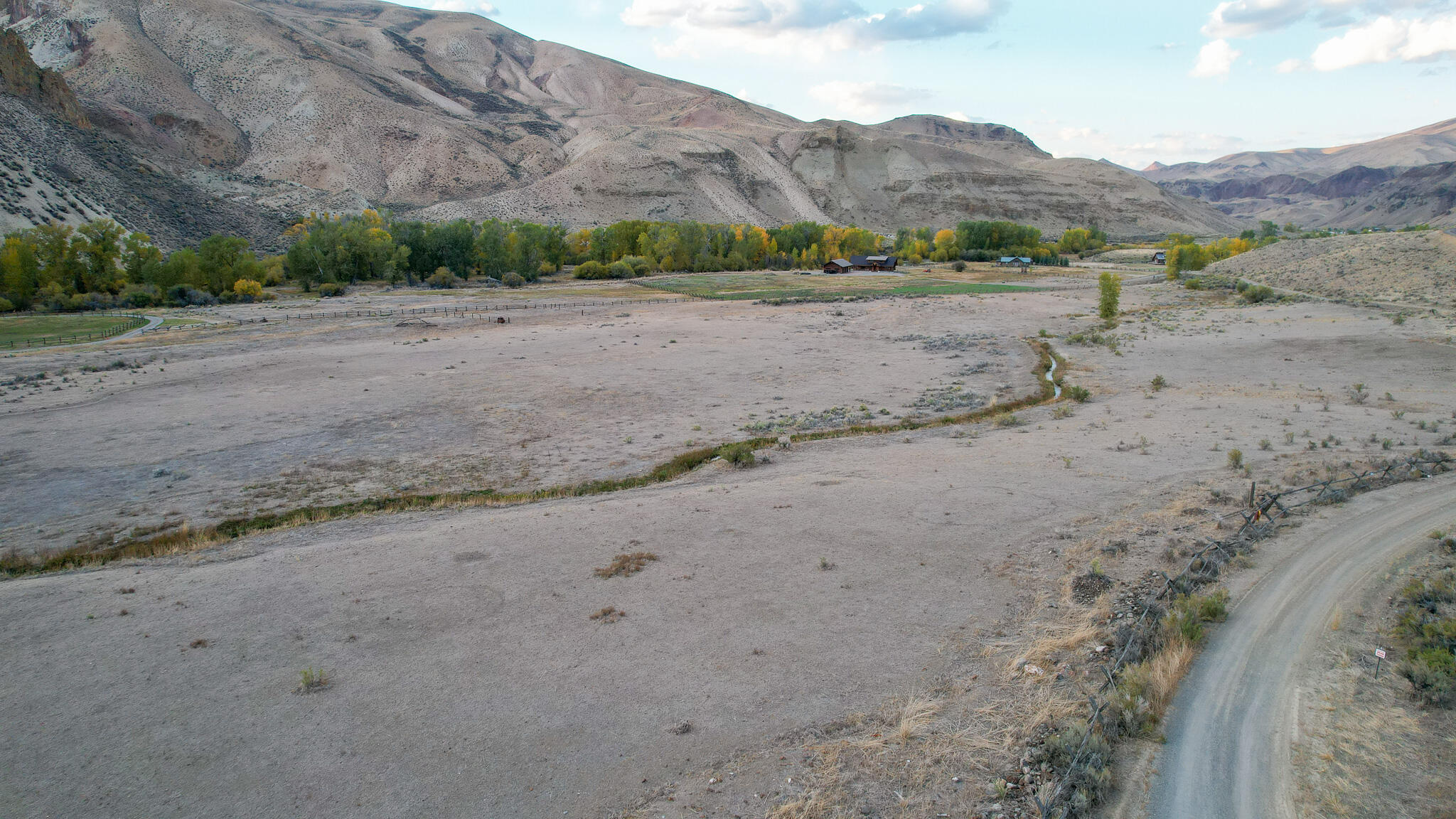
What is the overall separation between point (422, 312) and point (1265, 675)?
62788mm

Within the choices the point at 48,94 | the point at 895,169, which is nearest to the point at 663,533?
the point at 48,94

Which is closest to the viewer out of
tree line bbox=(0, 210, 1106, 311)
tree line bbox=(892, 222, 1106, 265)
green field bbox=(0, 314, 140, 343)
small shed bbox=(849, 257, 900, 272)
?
green field bbox=(0, 314, 140, 343)

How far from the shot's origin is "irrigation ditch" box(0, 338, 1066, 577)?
15.9m

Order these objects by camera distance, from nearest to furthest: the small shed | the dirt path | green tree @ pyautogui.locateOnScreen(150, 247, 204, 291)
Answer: the dirt path < green tree @ pyautogui.locateOnScreen(150, 247, 204, 291) < the small shed

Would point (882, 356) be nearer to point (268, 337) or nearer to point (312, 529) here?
point (312, 529)

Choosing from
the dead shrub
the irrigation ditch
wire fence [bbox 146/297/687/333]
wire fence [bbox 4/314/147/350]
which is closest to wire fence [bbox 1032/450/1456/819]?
the dead shrub

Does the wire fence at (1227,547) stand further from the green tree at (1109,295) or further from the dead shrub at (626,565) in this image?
the green tree at (1109,295)

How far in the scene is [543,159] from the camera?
177 meters

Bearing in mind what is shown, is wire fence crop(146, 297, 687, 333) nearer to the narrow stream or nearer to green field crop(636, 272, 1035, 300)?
green field crop(636, 272, 1035, 300)

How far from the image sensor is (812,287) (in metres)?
87.1

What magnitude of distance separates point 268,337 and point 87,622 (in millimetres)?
40967

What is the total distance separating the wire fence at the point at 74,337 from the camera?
1705 inches

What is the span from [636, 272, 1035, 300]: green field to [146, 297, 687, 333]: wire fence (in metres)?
12.3

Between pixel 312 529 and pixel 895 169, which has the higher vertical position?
pixel 895 169
